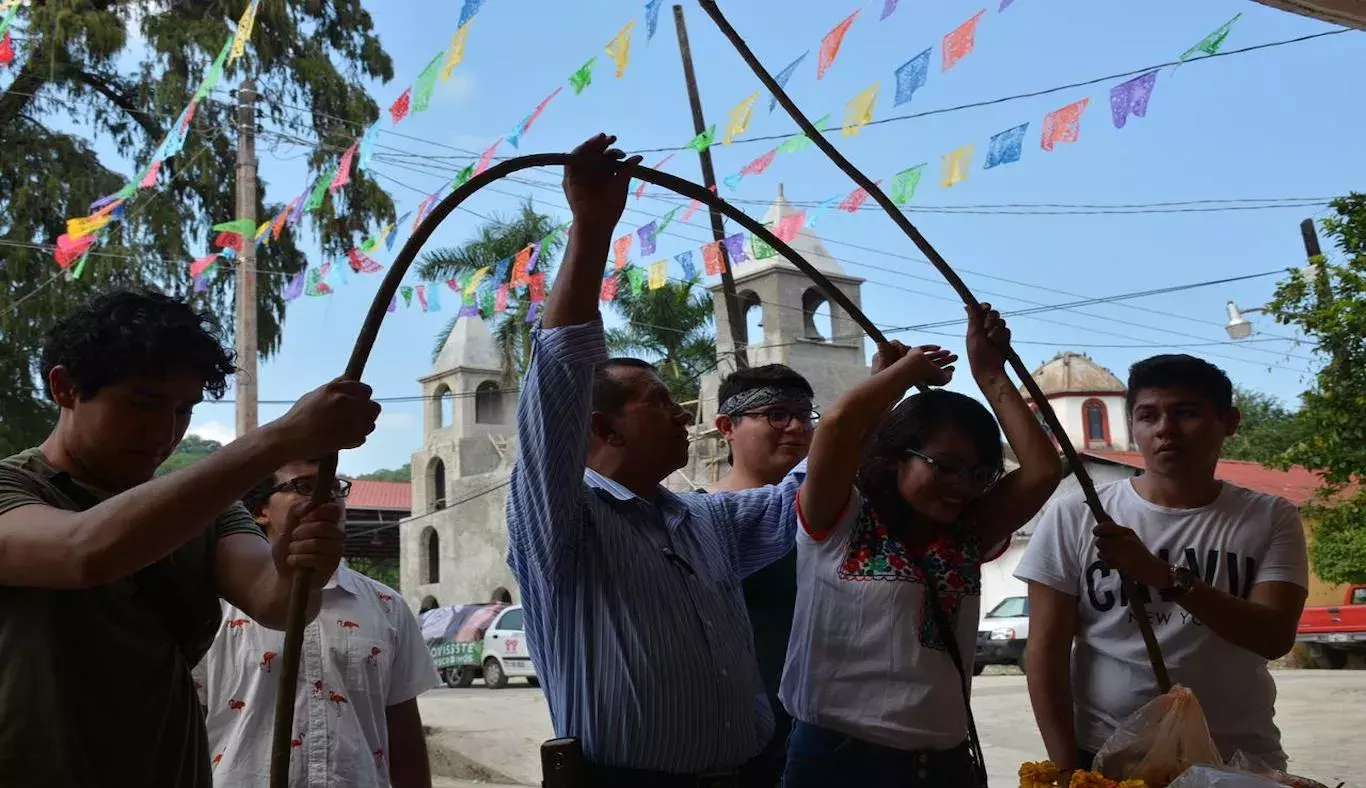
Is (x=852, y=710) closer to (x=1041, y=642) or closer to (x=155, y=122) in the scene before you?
(x=1041, y=642)

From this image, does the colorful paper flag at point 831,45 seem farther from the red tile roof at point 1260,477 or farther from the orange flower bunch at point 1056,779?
the red tile roof at point 1260,477

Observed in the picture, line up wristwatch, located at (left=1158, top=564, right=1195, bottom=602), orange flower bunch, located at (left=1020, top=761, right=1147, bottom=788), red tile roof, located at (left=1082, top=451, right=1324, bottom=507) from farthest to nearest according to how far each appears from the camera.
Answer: red tile roof, located at (left=1082, top=451, right=1324, bottom=507), wristwatch, located at (left=1158, top=564, right=1195, bottom=602), orange flower bunch, located at (left=1020, top=761, right=1147, bottom=788)

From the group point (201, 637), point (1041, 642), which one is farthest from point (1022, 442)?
point (201, 637)

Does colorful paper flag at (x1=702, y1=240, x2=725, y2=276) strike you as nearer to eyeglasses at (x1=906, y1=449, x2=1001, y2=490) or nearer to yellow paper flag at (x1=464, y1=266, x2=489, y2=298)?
yellow paper flag at (x1=464, y1=266, x2=489, y2=298)

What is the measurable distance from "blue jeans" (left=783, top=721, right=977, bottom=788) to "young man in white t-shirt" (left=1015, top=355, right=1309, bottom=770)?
1.81 feet

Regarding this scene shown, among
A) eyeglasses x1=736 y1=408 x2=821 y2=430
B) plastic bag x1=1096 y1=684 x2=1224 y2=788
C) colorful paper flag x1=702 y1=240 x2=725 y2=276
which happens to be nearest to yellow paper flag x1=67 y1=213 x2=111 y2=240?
colorful paper flag x1=702 y1=240 x2=725 y2=276

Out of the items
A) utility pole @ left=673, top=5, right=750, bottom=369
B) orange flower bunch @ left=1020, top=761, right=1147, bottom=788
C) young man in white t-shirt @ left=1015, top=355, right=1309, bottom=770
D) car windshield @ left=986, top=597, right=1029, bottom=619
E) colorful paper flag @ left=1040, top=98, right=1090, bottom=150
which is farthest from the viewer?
car windshield @ left=986, top=597, right=1029, bottom=619

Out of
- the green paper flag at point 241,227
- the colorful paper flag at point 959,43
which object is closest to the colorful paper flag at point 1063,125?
the colorful paper flag at point 959,43

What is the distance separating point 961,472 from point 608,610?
2.67 ft

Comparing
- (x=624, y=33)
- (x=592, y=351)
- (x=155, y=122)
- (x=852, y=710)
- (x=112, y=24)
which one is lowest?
(x=852, y=710)

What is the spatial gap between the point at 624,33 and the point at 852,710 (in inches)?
225

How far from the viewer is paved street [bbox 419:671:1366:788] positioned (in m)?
8.86

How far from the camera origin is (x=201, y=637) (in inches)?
89.5

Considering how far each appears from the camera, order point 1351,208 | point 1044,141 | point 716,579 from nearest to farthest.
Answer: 1. point 716,579
2. point 1044,141
3. point 1351,208
